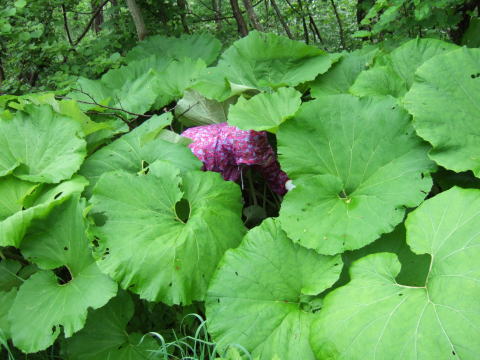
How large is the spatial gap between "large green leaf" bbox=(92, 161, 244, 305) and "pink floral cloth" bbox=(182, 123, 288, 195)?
300 mm

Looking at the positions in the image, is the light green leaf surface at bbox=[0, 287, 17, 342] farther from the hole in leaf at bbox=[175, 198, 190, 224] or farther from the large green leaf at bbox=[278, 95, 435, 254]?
the large green leaf at bbox=[278, 95, 435, 254]

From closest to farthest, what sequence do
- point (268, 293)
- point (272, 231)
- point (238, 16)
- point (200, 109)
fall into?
point (268, 293) < point (272, 231) < point (200, 109) < point (238, 16)

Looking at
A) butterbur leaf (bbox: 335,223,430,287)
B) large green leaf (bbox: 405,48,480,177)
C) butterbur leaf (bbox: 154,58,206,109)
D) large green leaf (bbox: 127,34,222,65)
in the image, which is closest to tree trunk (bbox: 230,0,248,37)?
large green leaf (bbox: 127,34,222,65)

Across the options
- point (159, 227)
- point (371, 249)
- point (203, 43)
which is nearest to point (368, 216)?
point (371, 249)

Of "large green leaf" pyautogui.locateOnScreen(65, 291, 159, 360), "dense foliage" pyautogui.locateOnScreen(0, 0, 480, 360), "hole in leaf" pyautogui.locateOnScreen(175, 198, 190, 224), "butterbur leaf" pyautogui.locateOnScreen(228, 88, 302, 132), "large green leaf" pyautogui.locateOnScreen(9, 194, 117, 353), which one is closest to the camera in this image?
"dense foliage" pyautogui.locateOnScreen(0, 0, 480, 360)

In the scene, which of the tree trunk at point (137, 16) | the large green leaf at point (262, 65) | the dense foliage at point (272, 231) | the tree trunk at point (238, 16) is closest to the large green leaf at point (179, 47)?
the tree trunk at point (137, 16)

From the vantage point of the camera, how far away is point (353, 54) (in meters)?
2.19

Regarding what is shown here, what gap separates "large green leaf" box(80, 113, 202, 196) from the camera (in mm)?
1871

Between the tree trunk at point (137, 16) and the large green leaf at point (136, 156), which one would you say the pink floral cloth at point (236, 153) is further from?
the tree trunk at point (137, 16)

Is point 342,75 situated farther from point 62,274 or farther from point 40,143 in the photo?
point 62,274

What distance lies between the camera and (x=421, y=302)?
3.58 ft

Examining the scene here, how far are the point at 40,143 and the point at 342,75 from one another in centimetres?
153

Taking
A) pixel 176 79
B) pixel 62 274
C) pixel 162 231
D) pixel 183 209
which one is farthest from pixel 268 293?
pixel 176 79

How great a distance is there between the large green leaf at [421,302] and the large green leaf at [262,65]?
3.56ft
